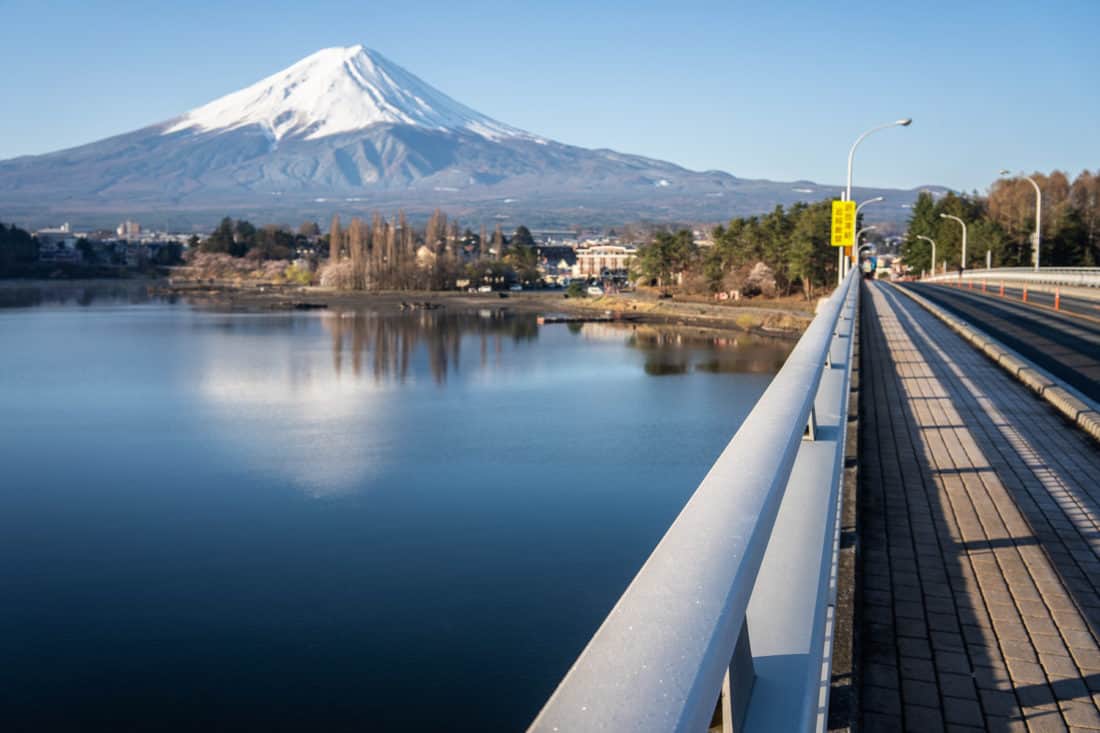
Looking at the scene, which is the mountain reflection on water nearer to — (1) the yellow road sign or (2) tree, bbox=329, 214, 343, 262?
(1) the yellow road sign

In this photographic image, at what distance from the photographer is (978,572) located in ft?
13.9

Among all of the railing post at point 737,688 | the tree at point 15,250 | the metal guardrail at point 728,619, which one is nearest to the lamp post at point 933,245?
the metal guardrail at point 728,619

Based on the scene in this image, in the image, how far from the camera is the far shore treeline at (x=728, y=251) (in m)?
63.2

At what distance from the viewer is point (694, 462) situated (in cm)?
2191

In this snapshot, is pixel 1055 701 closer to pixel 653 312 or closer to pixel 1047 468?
pixel 1047 468

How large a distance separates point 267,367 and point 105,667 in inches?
1207

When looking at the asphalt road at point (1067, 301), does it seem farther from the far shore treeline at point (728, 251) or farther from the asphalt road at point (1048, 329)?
the far shore treeline at point (728, 251)

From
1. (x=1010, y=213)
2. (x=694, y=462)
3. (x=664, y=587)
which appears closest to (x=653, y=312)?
(x=1010, y=213)

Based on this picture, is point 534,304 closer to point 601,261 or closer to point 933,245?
point 933,245

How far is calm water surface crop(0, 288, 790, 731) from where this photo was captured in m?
11.2

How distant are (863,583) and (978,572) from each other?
1.88 ft

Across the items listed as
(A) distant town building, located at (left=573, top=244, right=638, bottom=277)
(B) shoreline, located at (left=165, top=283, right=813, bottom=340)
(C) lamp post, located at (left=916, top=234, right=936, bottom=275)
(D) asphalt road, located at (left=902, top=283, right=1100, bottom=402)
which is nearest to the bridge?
(D) asphalt road, located at (left=902, top=283, right=1100, bottom=402)

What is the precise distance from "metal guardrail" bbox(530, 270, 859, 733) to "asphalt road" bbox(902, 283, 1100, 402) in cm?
857

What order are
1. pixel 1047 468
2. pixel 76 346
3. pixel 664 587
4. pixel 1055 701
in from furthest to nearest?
pixel 76 346, pixel 1047 468, pixel 1055 701, pixel 664 587
